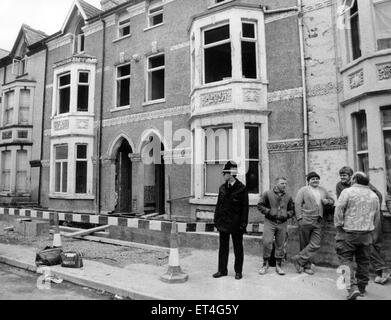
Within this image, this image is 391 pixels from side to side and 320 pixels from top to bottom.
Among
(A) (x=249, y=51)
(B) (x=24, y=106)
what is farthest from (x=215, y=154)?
(B) (x=24, y=106)

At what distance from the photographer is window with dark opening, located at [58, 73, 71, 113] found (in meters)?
16.8

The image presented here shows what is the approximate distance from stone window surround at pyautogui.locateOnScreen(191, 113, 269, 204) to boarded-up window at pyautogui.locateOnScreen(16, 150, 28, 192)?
11.8 meters

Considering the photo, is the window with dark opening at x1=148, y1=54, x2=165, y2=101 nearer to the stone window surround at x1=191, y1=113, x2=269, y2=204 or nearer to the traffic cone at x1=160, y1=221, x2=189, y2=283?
the stone window surround at x1=191, y1=113, x2=269, y2=204

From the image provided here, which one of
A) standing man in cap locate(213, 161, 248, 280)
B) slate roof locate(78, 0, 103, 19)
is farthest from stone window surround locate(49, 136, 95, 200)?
standing man in cap locate(213, 161, 248, 280)

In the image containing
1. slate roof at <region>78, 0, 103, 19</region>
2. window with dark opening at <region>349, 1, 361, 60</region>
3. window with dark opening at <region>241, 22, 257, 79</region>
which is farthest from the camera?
slate roof at <region>78, 0, 103, 19</region>

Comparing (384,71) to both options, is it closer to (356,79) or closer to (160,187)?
(356,79)

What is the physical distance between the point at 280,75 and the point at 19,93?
48.8ft

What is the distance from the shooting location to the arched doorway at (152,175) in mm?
14488

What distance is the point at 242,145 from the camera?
10914 mm

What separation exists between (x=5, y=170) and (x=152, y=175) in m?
10.1

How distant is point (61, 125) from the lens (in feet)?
53.8

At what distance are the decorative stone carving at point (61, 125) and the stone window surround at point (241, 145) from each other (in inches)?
293

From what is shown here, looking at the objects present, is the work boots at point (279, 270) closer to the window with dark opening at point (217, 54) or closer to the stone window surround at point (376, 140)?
the stone window surround at point (376, 140)
